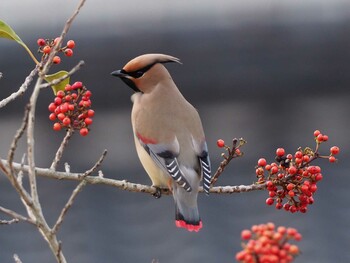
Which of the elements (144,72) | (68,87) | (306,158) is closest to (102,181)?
(68,87)

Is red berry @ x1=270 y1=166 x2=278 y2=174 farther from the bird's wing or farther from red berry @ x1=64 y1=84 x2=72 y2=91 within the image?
the bird's wing

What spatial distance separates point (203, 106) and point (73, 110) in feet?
17.4

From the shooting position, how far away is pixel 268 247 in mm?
2176

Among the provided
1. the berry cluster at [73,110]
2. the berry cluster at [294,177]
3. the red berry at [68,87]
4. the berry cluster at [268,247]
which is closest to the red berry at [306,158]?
the berry cluster at [294,177]

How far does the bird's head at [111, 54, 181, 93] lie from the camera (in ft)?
13.9

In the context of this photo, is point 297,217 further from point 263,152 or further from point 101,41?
point 101,41

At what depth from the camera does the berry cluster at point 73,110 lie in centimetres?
340

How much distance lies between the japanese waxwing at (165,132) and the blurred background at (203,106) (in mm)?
2895

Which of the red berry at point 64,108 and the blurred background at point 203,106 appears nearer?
the red berry at point 64,108

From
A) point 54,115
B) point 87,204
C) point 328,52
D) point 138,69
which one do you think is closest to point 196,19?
point 328,52

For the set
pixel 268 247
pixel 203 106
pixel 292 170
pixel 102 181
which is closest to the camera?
pixel 268 247

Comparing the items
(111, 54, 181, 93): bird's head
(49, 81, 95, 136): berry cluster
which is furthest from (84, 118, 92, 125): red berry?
(111, 54, 181, 93): bird's head

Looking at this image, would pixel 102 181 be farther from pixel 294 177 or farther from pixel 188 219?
pixel 188 219

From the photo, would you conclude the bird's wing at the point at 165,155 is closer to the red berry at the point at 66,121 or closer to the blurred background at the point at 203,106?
the red berry at the point at 66,121
